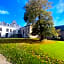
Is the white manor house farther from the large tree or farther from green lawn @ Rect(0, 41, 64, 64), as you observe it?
green lawn @ Rect(0, 41, 64, 64)

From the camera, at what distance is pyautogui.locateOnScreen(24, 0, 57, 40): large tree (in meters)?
14.1

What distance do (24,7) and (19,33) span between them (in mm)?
20015

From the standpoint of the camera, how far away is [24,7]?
15.7m

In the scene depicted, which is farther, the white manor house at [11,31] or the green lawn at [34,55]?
the white manor house at [11,31]

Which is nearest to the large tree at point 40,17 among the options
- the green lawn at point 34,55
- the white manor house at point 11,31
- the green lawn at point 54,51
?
the green lawn at point 54,51

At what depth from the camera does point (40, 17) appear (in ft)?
49.2

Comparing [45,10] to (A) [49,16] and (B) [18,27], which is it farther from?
(B) [18,27]

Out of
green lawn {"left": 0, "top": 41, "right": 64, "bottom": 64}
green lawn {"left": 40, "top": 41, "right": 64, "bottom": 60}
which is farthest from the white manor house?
green lawn {"left": 0, "top": 41, "right": 64, "bottom": 64}

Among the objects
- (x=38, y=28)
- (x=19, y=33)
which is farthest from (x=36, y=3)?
(x=19, y=33)

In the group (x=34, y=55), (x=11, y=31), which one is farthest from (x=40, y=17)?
(x=11, y=31)

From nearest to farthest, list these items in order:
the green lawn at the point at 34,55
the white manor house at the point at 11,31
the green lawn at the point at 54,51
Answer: the green lawn at the point at 34,55 → the green lawn at the point at 54,51 → the white manor house at the point at 11,31

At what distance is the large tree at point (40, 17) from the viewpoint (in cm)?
1405

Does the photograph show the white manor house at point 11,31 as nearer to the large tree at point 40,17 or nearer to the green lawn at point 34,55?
the large tree at point 40,17

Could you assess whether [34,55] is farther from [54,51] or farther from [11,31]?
[11,31]
